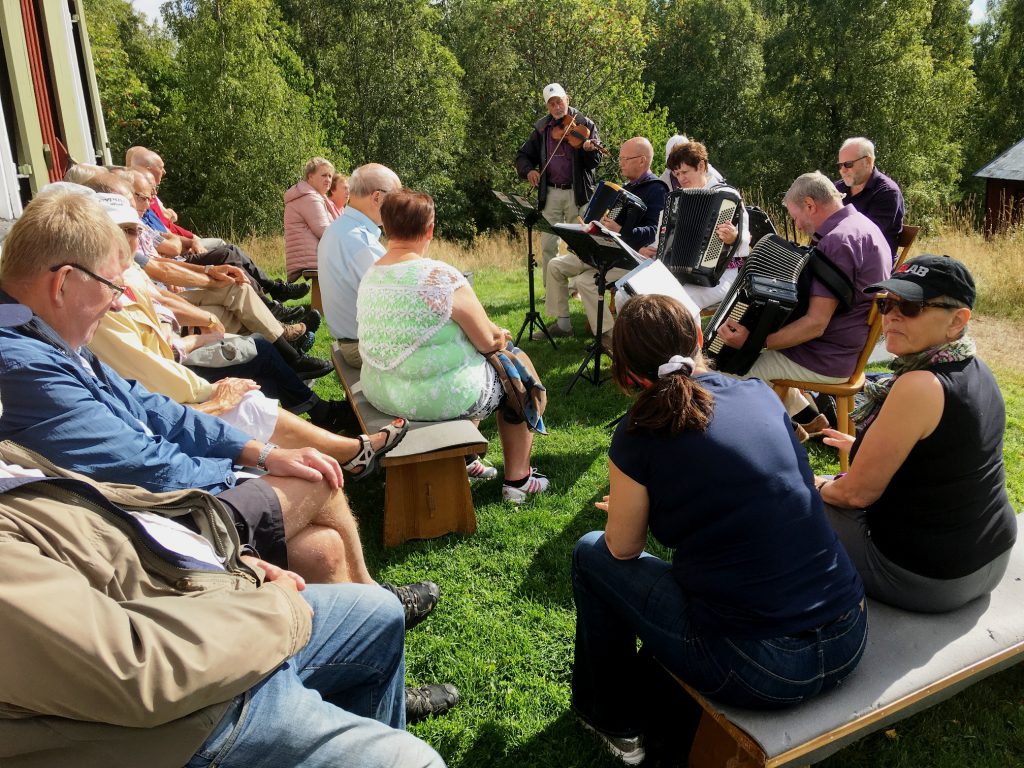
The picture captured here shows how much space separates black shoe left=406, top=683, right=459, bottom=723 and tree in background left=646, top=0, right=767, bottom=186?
34.9 meters

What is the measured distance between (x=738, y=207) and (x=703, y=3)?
1420 inches

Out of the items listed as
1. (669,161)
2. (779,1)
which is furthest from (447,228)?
(669,161)

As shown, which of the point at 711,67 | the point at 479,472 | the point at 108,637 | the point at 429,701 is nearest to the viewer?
the point at 108,637

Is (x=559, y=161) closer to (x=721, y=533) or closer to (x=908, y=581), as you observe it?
(x=908, y=581)

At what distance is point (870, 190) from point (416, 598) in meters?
4.59

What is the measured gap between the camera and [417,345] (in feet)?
10.9

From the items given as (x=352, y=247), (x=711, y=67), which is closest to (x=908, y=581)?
(x=352, y=247)

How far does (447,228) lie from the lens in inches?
1093

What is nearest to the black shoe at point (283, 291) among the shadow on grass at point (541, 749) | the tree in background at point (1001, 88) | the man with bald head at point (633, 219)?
the man with bald head at point (633, 219)

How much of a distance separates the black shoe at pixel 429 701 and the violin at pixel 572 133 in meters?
6.00

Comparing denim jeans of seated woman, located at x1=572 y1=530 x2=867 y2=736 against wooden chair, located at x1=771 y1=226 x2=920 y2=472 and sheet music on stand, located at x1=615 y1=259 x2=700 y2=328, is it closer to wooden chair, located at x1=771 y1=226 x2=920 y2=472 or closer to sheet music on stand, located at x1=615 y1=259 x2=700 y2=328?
sheet music on stand, located at x1=615 y1=259 x2=700 y2=328

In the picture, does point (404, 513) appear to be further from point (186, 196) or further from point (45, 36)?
point (186, 196)

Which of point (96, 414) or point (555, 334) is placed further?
point (555, 334)

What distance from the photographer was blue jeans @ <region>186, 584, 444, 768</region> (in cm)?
152
